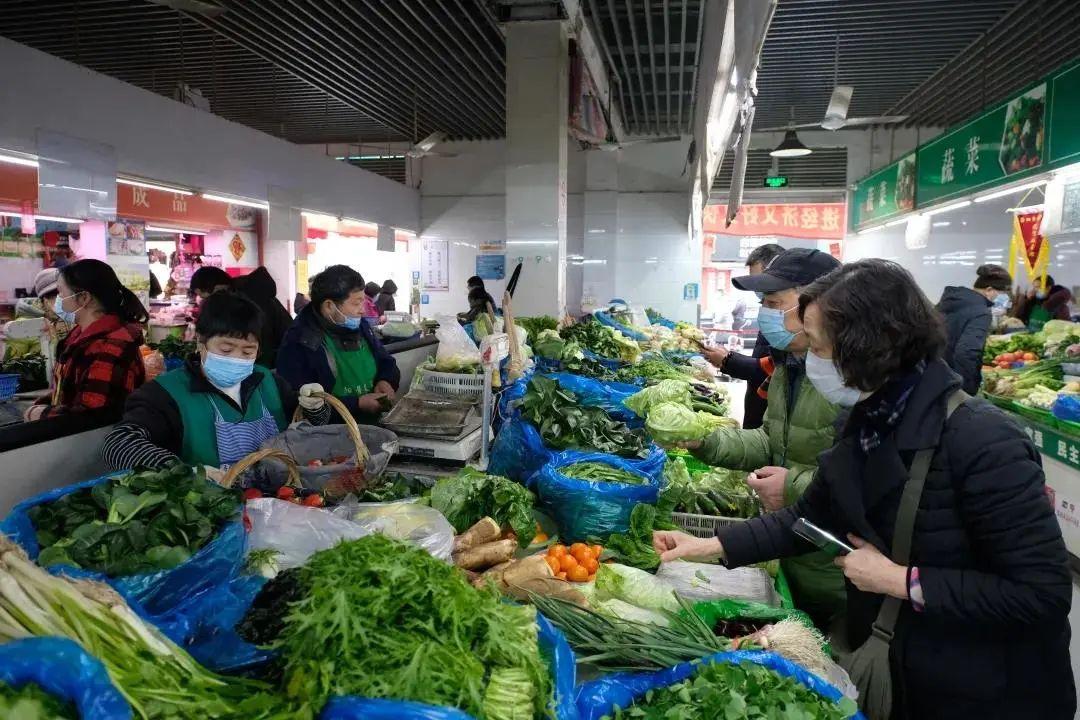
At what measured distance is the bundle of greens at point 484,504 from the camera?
249 centimetres

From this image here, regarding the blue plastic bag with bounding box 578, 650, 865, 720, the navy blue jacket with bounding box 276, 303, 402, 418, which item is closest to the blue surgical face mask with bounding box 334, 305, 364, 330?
the navy blue jacket with bounding box 276, 303, 402, 418

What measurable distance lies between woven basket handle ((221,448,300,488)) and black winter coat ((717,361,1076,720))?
5.49ft

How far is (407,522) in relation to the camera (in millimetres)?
2135

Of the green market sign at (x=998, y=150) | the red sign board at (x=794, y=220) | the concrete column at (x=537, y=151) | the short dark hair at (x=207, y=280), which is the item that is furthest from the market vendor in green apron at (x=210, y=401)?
the red sign board at (x=794, y=220)

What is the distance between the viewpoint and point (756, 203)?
14977 mm

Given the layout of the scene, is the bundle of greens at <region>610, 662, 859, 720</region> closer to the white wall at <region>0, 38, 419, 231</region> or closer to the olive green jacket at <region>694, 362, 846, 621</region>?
the olive green jacket at <region>694, 362, 846, 621</region>

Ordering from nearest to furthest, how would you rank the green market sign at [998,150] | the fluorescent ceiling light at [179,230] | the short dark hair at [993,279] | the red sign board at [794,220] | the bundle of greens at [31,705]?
the bundle of greens at [31,705]
the green market sign at [998,150]
the short dark hair at [993,279]
the fluorescent ceiling light at [179,230]
the red sign board at [794,220]

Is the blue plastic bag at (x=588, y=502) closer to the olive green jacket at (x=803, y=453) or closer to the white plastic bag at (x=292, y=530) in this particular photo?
the olive green jacket at (x=803, y=453)

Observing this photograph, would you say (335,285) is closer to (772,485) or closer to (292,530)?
(292,530)

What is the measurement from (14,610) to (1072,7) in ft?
33.5

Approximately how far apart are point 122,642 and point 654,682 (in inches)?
46.5

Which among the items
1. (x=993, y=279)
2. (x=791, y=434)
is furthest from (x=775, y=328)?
(x=993, y=279)

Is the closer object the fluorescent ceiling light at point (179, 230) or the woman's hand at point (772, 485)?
the woman's hand at point (772, 485)

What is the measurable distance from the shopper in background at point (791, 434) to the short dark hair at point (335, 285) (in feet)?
6.98
